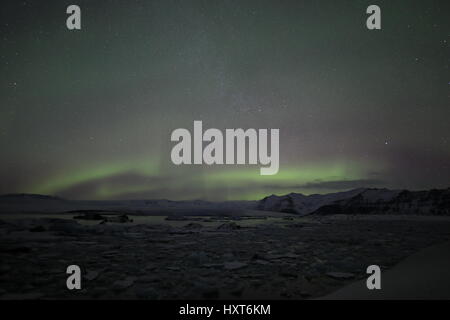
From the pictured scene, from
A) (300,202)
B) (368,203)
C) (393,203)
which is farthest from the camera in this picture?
(300,202)

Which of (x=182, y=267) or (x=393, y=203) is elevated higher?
(x=182, y=267)

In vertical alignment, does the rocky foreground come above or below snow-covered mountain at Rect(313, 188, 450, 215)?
above

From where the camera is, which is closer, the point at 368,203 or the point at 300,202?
the point at 368,203

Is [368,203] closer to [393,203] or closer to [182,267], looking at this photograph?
[393,203]

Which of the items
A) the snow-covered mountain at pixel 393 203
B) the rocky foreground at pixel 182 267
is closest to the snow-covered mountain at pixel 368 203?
the snow-covered mountain at pixel 393 203

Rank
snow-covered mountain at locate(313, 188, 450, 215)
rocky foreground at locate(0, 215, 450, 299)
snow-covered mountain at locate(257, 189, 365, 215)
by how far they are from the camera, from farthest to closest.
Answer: snow-covered mountain at locate(257, 189, 365, 215) → snow-covered mountain at locate(313, 188, 450, 215) → rocky foreground at locate(0, 215, 450, 299)

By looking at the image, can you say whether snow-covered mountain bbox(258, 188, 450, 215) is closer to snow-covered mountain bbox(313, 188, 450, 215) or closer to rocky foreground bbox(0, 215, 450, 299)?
snow-covered mountain bbox(313, 188, 450, 215)

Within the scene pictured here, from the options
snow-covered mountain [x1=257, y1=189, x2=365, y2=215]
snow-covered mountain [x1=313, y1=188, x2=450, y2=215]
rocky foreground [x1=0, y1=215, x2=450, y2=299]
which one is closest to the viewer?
rocky foreground [x1=0, y1=215, x2=450, y2=299]

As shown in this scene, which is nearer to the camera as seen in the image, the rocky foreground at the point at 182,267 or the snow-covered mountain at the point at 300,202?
the rocky foreground at the point at 182,267

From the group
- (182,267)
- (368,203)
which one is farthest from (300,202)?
(182,267)

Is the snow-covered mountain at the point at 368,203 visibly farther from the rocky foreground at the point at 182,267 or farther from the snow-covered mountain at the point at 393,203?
the rocky foreground at the point at 182,267

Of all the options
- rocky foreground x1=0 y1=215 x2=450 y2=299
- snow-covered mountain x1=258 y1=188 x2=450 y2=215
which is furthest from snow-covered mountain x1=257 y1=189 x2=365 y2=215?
rocky foreground x1=0 y1=215 x2=450 y2=299
